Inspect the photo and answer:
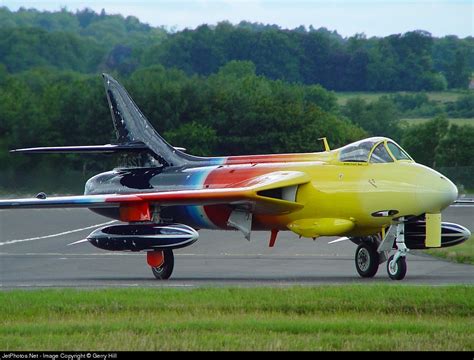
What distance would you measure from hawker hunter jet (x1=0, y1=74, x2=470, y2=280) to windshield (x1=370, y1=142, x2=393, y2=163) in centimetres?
2

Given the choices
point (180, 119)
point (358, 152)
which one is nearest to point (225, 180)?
point (358, 152)

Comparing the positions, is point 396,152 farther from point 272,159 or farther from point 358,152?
point 272,159

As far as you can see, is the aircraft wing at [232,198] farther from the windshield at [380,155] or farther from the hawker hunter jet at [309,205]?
the windshield at [380,155]

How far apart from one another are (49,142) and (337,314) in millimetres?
35033

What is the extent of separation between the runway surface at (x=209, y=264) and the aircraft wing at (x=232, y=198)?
1.25 meters

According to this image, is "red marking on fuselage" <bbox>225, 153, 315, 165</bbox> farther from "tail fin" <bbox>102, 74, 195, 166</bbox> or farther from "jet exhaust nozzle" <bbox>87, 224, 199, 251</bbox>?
"jet exhaust nozzle" <bbox>87, 224, 199, 251</bbox>

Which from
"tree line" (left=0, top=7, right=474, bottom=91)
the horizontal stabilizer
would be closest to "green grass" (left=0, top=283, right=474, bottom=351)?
the horizontal stabilizer

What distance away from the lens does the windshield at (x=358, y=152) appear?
1967cm

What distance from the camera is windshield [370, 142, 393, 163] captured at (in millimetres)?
19531

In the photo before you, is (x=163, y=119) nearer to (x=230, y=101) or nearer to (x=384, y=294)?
(x=230, y=101)

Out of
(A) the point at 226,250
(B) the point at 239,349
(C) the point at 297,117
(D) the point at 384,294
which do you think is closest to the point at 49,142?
(C) the point at 297,117

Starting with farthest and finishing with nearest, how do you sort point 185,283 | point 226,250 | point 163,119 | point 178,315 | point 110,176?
Answer: point 163,119 < point 226,250 < point 110,176 < point 185,283 < point 178,315

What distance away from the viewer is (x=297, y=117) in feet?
175

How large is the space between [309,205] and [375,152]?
1424 mm
